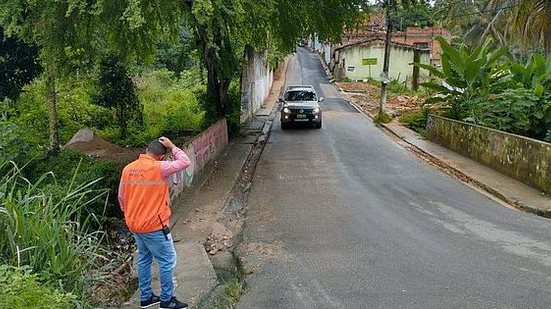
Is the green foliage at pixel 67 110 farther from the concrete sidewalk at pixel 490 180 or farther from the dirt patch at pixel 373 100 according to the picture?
the dirt patch at pixel 373 100

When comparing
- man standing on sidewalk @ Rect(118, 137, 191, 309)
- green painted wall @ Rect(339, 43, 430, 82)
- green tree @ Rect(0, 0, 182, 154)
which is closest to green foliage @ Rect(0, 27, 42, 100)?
green tree @ Rect(0, 0, 182, 154)

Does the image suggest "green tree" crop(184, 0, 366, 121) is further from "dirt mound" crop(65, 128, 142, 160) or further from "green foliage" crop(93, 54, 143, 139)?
"dirt mound" crop(65, 128, 142, 160)

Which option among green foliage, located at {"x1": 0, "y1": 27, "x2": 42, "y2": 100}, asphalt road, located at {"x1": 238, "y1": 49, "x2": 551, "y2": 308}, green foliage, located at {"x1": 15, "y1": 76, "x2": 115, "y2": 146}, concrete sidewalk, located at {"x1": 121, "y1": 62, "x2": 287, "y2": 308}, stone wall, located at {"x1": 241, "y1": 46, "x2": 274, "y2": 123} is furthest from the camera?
stone wall, located at {"x1": 241, "y1": 46, "x2": 274, "y2": 123}

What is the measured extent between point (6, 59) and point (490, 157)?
1477cm

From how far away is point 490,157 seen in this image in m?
15.0

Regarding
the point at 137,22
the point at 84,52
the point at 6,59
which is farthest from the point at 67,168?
the point at 6,59

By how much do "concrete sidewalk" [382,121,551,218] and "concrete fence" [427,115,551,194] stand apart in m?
0.19

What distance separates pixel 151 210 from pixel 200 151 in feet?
27.9

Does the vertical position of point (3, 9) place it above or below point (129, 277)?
above

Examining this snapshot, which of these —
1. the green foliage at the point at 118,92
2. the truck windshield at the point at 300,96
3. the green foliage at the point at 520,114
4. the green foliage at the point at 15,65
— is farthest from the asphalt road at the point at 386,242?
the truck windshield at the point at 300,96

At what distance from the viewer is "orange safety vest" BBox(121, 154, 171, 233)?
218 inches

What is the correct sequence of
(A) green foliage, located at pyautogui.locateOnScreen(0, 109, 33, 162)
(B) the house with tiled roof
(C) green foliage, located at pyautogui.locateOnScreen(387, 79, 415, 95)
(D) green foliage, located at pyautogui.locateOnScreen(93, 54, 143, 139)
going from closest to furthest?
(A) green foliage, located at pyautogui.locateOnScreen(0, 109, 33, 162)
(D) green foliage, located at pyautogui.locateOnScreen(93, 54, 143, 139)
(C) green foliage, located at pyautogui.locateOnScreen(387, 79, 415, 95)
(B) the house with tiled roof

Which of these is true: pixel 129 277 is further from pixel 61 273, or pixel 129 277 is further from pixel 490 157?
pixel 490 157

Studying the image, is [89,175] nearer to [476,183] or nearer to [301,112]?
[476,183]
